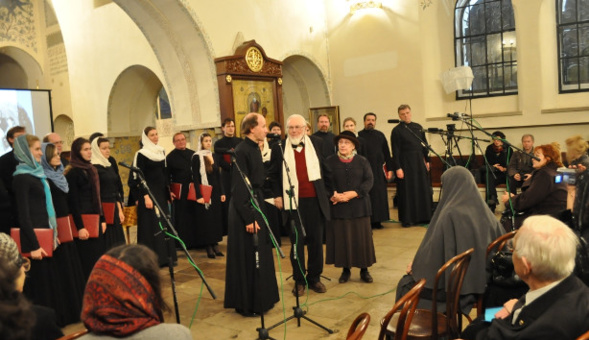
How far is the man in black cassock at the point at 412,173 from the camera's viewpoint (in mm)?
7438

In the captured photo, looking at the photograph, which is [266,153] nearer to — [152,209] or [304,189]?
[152,209]

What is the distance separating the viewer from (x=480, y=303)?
3.04 metres

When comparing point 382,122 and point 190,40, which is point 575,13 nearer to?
point 382,122

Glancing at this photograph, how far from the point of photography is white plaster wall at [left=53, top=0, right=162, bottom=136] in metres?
10.8

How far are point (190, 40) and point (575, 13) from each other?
669 centimetres

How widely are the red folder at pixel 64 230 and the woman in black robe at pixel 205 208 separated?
2062 millimetres

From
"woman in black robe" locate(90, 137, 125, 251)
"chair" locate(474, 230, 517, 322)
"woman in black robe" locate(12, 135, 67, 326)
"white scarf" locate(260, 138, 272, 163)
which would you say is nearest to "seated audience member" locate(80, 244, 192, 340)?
"chair" locate(474, 230, 517, 322)

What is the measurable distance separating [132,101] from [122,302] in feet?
35.9

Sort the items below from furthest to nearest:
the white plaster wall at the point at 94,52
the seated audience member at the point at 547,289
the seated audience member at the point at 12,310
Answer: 1. the white plaster wall at the point at 94,52
2. the seated audience member at the point at 547,289
3. the seated audience member at the point at 12,310

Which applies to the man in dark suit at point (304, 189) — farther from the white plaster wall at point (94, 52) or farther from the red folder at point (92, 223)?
the white plaster wall at point (94, 52)

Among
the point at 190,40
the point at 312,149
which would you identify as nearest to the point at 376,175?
the point at 312,149

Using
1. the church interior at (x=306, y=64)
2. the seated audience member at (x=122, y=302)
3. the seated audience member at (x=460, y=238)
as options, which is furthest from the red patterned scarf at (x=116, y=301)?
the church interior at (x=306, y=64)

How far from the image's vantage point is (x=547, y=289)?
188 cm

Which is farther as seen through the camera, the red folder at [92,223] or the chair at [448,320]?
the red folder at [92,223]
